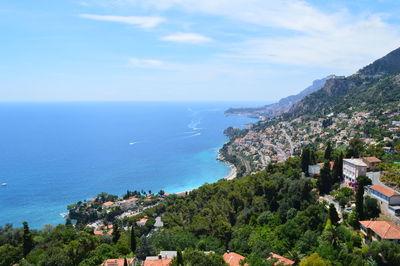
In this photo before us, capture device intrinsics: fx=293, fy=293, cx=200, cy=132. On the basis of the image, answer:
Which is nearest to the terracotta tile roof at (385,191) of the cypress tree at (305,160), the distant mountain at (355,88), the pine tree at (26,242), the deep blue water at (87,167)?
the cypress tree at (305,160)

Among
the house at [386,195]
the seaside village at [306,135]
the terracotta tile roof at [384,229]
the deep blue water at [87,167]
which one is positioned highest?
the house at [386,195]

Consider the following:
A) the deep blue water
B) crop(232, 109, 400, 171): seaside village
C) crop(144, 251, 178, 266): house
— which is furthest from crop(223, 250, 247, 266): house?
the deep blue water

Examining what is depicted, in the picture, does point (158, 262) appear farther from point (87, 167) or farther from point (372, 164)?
point (87, 167)

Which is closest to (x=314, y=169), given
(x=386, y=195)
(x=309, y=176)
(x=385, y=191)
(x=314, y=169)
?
(x=314, y=169)

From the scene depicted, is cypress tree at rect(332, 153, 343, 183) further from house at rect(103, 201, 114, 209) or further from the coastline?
the coastline

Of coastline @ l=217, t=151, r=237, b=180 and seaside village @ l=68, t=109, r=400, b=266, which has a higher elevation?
seaside village @ l=68, t=109, r=400, b=266

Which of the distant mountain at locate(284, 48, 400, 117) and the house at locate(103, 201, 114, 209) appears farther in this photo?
the distant mountain at locate(284, 48, 400, 117)

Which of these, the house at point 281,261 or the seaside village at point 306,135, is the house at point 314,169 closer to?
the house at point 281,261

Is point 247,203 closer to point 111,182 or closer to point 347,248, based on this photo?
point 347,248
